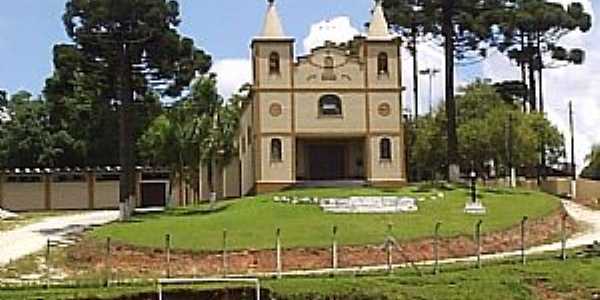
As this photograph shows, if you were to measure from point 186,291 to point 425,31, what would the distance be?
42361mm

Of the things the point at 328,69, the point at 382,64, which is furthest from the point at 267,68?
the point at 382,64

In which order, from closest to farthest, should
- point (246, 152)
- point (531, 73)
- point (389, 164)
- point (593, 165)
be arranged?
point (389, 164) → point (246, 152) → point (531, 73) → point (593, 165)

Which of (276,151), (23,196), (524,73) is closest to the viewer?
(276,151)

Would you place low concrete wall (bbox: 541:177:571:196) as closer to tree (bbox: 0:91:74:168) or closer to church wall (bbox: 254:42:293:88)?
church wall (bbox: 254:42:293:88)

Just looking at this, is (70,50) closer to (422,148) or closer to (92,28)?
(92,28)

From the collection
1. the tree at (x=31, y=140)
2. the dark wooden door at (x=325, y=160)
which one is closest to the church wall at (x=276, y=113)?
the dark wooden door at (x=325, y=160)

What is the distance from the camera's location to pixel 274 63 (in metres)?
61.1

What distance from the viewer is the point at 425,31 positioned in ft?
224

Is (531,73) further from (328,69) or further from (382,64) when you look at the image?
(328,69)

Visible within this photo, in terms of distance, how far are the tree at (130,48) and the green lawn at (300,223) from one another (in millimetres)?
6474

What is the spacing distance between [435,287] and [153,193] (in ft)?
166

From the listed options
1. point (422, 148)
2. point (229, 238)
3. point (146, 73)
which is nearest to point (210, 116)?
point (146, 73)

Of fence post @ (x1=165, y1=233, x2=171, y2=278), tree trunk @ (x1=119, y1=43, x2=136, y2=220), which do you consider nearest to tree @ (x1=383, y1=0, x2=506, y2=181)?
tree trunk @ (x1=119, y1=43, x2=136, y2=220)

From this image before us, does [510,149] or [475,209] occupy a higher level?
[510,149]
